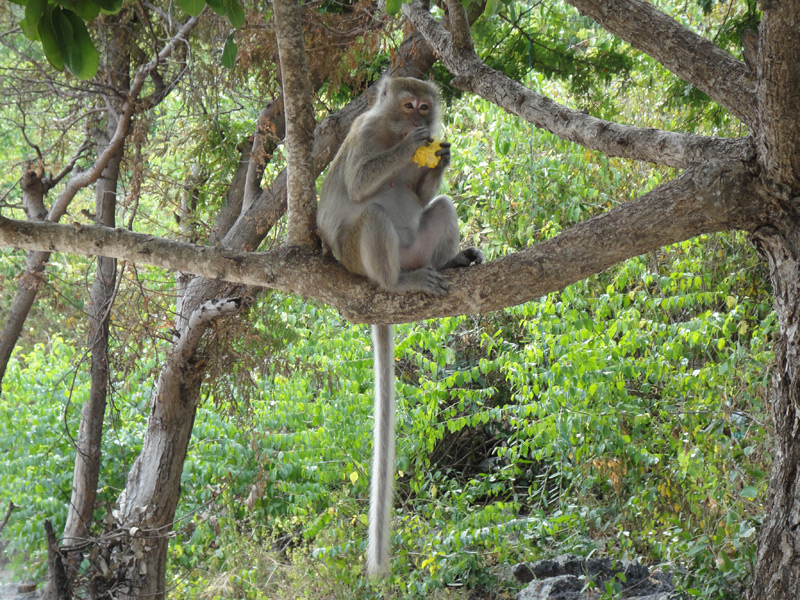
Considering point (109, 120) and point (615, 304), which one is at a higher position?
point (109, 120)

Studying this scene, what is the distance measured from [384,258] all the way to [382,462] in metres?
1.27

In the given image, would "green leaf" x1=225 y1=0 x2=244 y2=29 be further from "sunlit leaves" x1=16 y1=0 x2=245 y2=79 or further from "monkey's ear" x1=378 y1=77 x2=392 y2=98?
"monkey's ear" x1=378 y1=77 x2=392 y2=98

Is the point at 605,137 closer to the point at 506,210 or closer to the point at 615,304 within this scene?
the point at 615,304

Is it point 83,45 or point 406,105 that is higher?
point 406,105

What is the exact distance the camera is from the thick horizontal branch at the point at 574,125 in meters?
3.28

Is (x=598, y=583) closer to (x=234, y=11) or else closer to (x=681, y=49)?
(x=681, y=49)

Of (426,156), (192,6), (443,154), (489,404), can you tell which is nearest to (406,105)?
(443,154)

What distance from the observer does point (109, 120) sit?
6.35 m

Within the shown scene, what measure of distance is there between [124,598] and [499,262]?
3746 millimetres

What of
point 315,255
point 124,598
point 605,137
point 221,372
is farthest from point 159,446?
point 605,137

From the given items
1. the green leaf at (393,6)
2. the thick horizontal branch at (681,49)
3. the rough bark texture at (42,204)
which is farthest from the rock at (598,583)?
the rough bark texture at (42,204)

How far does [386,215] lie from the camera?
3979 millimetres

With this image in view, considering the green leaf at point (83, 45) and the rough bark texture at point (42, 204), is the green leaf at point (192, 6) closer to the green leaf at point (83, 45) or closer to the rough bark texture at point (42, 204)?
the green leaf at point (83, 45)

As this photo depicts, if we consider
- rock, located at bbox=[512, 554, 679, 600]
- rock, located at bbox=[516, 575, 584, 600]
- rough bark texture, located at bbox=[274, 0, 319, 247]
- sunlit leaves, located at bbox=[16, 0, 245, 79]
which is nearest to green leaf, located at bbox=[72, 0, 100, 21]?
sunlit leaves, located at bbox=[16, 0, 245, 79]
